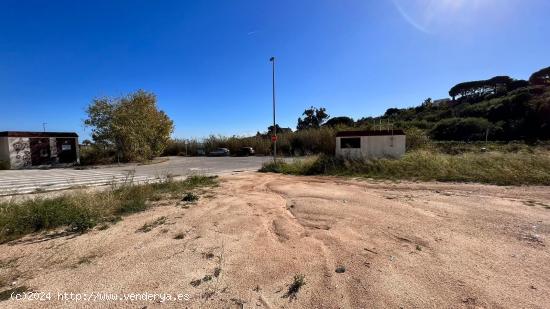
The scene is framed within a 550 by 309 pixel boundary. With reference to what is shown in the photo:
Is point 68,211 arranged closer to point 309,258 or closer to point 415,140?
point 309,258

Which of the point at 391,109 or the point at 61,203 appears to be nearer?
the point at 61,203

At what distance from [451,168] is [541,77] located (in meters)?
51.8

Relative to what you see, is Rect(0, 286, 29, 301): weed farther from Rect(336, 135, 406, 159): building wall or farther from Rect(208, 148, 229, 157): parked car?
Rect(208, 148, 229, 157): parked car

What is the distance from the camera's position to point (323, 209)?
22.2ft

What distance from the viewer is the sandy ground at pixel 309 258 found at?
2.99 metres

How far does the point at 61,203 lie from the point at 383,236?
689cm

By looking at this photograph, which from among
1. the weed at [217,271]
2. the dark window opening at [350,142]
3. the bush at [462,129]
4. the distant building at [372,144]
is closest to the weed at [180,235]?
the weed at [217,271]

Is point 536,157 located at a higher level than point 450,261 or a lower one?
higher

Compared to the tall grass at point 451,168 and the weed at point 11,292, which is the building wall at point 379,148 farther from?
the weed at point 11,292

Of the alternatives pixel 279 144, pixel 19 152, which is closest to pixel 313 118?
pixel 279 144

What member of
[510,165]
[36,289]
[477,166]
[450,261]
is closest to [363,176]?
[477,166]

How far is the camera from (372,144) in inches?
650

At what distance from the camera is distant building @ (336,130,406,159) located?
16219 mm

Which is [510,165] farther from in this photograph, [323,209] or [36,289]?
[36,289]
